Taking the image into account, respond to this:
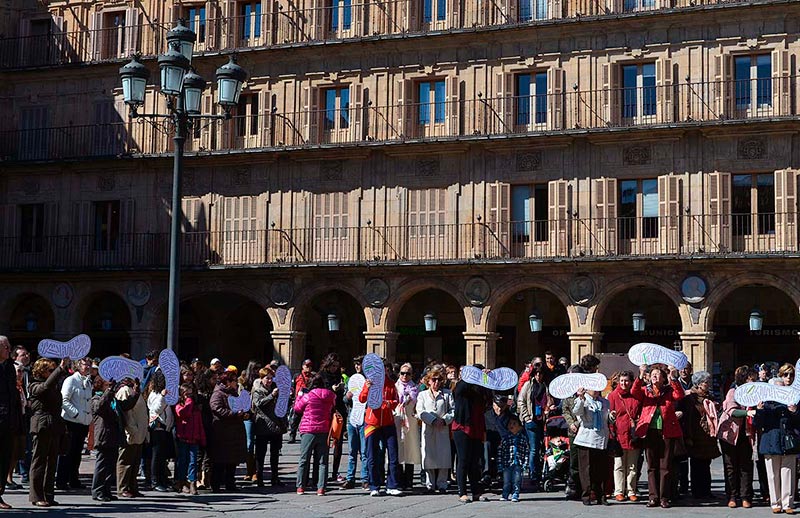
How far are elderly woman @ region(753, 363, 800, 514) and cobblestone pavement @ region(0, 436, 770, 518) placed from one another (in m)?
0.33

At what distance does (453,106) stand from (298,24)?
5319mm

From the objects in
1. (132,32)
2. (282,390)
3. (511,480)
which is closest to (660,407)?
(511,480)

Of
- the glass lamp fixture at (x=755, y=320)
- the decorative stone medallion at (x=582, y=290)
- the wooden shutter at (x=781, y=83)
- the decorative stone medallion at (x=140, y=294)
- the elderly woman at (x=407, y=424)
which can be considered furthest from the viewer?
the decorative stone medallion at (x=140, y=294)

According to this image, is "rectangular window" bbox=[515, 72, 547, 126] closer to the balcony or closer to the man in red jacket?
the balcony

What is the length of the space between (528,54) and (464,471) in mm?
18470

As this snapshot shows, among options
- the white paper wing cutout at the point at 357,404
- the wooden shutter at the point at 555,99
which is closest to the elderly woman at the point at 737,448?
the white paper wing cutout at the point at 357,404

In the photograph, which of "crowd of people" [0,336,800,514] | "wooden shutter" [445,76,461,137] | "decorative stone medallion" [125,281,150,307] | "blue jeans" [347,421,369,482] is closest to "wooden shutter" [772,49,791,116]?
"wooden shutter" [445,76,461,137]

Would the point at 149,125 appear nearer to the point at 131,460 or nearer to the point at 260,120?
the point at 260,120

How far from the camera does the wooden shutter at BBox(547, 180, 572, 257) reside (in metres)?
31.6

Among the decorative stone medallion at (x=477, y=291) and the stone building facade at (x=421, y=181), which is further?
the decorative stone medallion at (x=477, y=291)

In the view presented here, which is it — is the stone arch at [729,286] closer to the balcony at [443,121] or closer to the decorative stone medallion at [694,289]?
the decorative stone medallion at [694,289]

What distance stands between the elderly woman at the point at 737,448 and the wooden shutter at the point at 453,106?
17724mm

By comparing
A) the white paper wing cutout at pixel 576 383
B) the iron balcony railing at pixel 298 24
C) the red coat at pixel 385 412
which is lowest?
the red coat at pixel 385 412

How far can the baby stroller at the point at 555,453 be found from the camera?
17.1m
